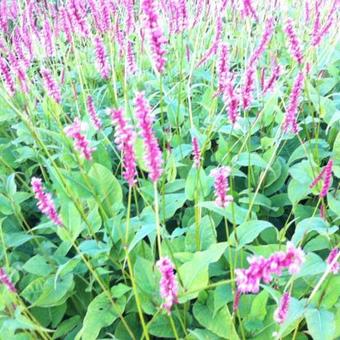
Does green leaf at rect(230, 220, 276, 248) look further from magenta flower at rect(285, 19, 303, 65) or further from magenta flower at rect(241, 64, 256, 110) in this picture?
magenta flower at rect(285, 19, 303, 65)

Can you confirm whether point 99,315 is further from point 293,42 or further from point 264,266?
point 293,42

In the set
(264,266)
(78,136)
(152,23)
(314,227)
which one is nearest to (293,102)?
(314,227)

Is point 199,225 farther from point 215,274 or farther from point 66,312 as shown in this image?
point 66,312

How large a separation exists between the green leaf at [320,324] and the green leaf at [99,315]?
1.53 feet

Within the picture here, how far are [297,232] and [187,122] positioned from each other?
0.83 metres

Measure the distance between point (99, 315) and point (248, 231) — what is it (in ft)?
1.49

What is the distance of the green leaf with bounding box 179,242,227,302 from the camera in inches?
44.6

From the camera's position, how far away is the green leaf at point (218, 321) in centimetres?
117

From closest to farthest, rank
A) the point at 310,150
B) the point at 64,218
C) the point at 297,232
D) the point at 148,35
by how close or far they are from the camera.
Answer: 1. the point at 148,35
2. the point at 297,232
3. the point at 64,218
4. the point at 310,150

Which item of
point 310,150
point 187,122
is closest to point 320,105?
point 310,150

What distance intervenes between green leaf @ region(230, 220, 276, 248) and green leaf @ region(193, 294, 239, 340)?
0.56 feet

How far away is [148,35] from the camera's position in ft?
3.04

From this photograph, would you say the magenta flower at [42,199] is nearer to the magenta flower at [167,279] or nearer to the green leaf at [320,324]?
the magenta flower at [167,279]

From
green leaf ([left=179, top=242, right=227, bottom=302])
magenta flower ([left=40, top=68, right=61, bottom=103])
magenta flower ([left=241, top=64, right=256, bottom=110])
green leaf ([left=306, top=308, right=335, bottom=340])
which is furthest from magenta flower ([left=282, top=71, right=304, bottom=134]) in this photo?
magenta flower ([left=40, top=68, right=61, bottom=103])
